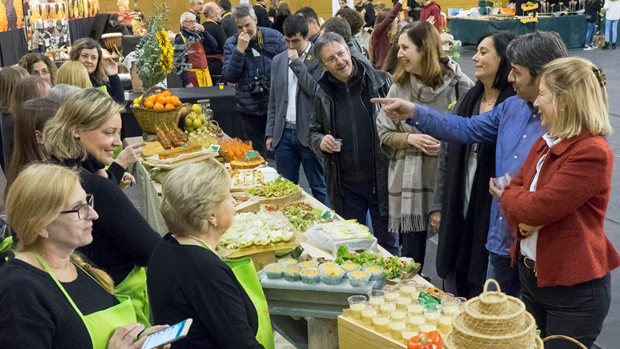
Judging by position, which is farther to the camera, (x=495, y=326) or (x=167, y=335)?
(x=167, y=335)

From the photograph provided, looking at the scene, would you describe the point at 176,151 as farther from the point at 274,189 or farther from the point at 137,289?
the point at 137,289

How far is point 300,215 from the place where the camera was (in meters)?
3.05

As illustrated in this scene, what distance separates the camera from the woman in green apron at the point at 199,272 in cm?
170

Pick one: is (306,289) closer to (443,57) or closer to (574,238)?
(574,238)

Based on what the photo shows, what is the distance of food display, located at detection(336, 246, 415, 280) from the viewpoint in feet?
7.68

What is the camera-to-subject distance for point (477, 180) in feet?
→ 8.87

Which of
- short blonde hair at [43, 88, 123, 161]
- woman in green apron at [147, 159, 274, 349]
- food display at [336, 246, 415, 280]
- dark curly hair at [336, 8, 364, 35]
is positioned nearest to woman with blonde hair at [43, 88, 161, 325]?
short blonde hair at [43, 88, 123, 161]

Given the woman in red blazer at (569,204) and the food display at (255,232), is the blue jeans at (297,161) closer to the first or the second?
the food display at (255,232)

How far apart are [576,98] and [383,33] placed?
5540 mm

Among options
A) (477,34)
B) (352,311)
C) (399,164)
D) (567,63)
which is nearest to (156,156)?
(399,164)

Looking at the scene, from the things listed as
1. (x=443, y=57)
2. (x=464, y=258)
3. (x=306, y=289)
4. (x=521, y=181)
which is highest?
(x=443, y=57)

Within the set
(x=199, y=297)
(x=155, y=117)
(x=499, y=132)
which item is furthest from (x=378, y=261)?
(x=155, y=117)

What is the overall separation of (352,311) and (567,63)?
1.11 metres

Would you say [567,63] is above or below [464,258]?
above
